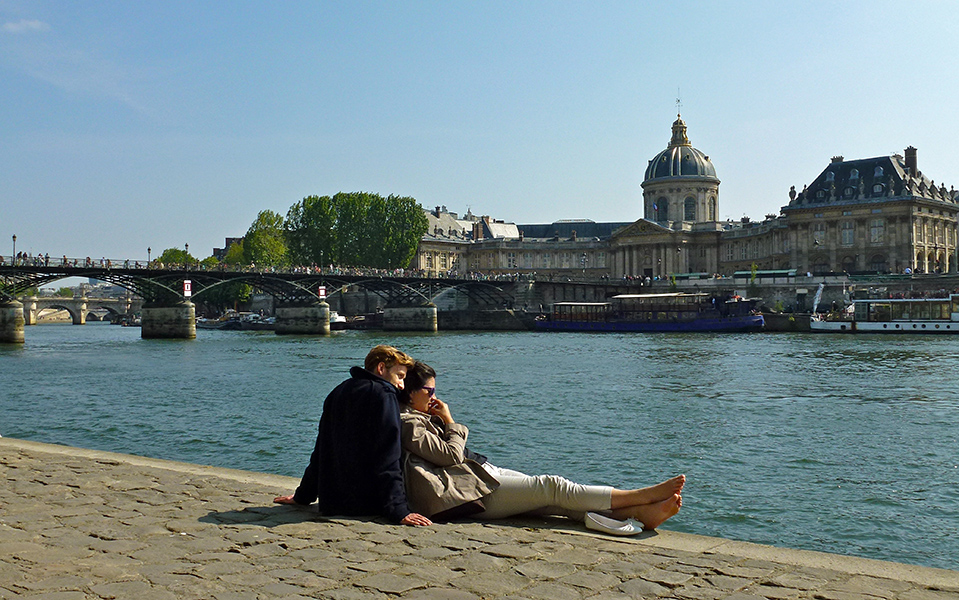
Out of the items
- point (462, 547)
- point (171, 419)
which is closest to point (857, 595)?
point (462, 547)

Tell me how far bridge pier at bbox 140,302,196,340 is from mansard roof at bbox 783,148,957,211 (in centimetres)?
6183

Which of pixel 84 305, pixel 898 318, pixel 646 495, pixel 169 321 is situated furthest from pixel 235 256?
pixel 646 495

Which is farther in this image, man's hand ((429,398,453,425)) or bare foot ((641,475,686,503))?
man's hand ((429,398,453,425))

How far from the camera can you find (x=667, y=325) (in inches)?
2990

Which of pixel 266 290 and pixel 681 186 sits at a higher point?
pixel 681 186

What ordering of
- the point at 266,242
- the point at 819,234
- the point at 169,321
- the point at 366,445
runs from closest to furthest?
the point at 366,445, the point at 169,321, the point at 819,234, the point at 266,242

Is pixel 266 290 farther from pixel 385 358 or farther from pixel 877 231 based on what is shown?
pixel 385 358

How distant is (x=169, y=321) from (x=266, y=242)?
41.9 m

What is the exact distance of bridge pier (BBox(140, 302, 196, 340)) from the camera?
70750 millimetres

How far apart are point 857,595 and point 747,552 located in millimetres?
1284

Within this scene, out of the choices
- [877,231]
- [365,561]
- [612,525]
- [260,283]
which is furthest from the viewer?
[877,231]

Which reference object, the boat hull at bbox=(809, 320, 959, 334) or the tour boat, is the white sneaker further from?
the tour boat

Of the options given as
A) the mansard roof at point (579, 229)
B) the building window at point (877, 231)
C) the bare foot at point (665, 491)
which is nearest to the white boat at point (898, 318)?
the building window at point (877, 231)

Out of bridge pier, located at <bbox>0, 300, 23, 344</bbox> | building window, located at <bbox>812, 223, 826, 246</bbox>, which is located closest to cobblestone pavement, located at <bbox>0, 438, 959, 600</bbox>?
bridge pier, located at <bbox>0, 300, 23, 344</bbox>
